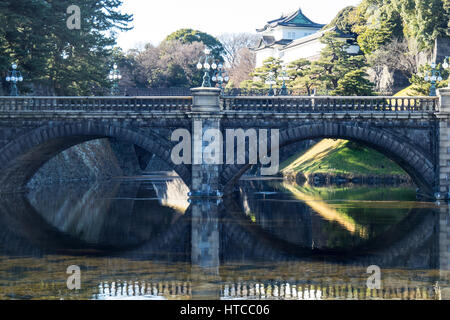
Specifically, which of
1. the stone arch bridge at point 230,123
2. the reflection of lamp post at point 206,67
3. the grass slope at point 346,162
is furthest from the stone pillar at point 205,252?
the grass slope at point 346,162

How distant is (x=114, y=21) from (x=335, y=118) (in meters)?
28.6

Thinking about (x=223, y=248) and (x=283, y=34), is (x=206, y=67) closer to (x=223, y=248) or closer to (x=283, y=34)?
(x=223, y=248)

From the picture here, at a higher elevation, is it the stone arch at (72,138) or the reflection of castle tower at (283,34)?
the reflection of castle tower at (283,34)

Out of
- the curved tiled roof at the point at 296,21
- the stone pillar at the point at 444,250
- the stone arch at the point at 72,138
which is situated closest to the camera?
the stone pillar at the point at 444,250

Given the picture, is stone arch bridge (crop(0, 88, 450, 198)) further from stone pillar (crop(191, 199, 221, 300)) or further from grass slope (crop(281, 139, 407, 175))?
grass slope (crop(281, 139, 407, 175))

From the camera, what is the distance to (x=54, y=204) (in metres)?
36.6

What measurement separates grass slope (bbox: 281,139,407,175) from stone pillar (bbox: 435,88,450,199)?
20728 millimetres

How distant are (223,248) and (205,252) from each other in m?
1.08

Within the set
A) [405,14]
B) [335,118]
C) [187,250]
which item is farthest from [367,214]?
[405,14]

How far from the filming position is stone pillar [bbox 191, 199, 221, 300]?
15.7 m

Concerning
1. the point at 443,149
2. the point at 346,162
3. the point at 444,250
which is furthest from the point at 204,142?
the point at 346,162

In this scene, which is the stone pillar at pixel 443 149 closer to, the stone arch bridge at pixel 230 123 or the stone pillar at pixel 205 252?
the stone arch bridge at pixel 230 123

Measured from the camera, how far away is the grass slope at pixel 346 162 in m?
58.9

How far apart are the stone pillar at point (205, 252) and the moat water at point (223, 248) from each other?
0.12ft
